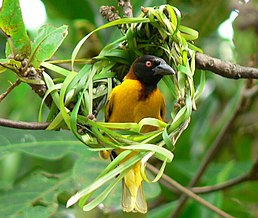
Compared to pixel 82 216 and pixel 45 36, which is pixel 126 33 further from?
pixel 82 216

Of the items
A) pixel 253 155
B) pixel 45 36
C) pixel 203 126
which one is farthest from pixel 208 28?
pixel 45 36

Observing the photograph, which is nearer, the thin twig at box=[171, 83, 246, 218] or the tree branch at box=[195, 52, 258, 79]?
the tree branch at box=[195, 52, 258, 79]

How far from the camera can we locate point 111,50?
4.79 feet

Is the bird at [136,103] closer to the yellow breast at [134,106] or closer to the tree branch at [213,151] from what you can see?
the yellow breast at [134,106]

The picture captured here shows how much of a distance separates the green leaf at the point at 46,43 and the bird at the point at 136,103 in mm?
179

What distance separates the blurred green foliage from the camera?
7.19ft

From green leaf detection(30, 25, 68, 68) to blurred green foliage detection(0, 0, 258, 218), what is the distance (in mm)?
506

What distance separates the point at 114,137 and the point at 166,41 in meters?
0.27

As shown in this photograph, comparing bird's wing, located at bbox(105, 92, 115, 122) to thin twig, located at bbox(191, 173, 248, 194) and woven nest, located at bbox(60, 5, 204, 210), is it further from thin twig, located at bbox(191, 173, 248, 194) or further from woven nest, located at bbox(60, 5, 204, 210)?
thin twig, located at bbox(191, 173, 248, 194)

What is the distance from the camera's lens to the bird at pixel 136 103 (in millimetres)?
1497

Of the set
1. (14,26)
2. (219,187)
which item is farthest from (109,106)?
(219,187)

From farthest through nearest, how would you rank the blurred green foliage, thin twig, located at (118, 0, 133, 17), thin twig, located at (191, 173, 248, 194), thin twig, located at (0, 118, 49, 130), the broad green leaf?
thin twig, located at (191, 173, 248, 194)
the blurred green foliage
the broad green leaf
thin twig, located at (118, 0, 133, 17)
thin twig, located at (0, 118, 49, 130)

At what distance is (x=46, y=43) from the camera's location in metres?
1.35

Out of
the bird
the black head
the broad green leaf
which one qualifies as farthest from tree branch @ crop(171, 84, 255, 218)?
the black head
